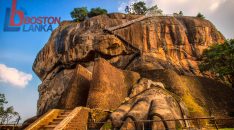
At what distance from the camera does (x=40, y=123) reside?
1101cm

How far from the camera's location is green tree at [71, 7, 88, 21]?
1469 inches

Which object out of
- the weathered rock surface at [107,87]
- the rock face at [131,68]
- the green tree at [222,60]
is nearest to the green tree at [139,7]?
the rock face at [131,68]

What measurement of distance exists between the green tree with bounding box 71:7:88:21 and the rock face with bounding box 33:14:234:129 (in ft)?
11.1

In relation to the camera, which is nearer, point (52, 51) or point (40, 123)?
point (40, 123)

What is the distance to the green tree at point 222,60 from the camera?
20552 mm

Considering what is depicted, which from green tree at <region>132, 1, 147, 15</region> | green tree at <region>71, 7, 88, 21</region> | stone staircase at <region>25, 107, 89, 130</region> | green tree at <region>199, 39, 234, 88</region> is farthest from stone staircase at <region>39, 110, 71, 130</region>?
green tree at <region>132, 1, 147, 15</region>

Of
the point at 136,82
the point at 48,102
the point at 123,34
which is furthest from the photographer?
the point at 123,34

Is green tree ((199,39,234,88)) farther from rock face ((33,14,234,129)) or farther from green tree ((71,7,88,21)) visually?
green tree ((71,7,88,21))

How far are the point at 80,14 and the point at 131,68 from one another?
60.2ft

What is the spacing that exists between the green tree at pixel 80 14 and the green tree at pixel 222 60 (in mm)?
20810

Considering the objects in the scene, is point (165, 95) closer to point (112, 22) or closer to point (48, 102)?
point (48, 102)

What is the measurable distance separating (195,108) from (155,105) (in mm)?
5609

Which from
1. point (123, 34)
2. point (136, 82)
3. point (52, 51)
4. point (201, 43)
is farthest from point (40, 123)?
point (201, 43)

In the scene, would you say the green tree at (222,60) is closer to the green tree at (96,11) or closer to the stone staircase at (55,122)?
the stone staircase at (55,122)
